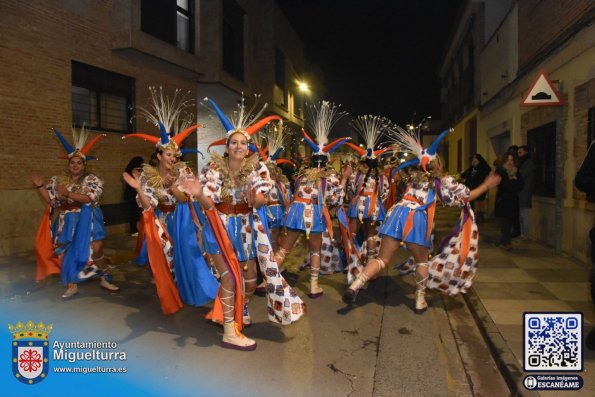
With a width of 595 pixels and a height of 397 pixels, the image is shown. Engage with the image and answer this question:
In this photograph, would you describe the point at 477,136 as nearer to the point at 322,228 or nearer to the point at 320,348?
the point at 322,228

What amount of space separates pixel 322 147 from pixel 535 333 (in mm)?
3757

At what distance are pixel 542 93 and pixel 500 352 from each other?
5101mm

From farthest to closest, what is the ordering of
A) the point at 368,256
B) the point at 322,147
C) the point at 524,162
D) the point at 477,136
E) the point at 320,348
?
the point at 477,136 → the point at 524,162 → the point at 368,256 → the point at 322,147 → the point at 320,348

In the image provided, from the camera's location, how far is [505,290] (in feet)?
20.5

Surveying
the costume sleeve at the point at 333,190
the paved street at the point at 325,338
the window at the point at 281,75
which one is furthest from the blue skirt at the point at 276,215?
the window at the point at 281,75

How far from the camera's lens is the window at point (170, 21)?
42.9 feet

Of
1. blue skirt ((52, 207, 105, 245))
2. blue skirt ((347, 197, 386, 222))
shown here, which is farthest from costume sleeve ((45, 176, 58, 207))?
blue skirt ((347, 197, 386, 222))

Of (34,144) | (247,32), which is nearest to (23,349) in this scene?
(34,144)

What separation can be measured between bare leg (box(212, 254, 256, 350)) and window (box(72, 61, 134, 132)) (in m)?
8.52

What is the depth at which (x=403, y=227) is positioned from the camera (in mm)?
5340

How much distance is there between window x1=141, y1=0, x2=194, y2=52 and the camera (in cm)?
1307

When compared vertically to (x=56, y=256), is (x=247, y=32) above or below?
above

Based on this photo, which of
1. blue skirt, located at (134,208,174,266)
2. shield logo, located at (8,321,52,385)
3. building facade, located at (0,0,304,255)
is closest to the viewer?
shield logo, located at (8,321,52,385)

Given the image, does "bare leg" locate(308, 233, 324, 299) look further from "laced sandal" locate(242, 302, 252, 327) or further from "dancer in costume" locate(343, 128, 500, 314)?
"laced sandal" locate(242, 302, 252, 327)
